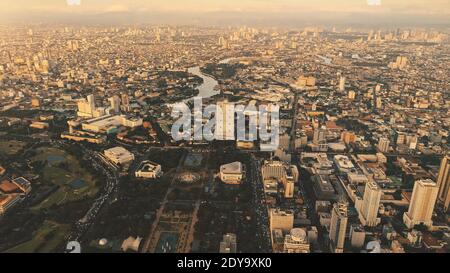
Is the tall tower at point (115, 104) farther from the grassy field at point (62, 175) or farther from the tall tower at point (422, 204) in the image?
the tall tower at point (422, 204)

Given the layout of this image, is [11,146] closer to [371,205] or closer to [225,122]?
[225,122]

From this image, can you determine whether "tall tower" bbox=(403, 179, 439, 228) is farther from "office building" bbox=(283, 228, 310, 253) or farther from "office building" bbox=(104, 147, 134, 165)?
"office building" bbox=(104, 147, 134, 165)

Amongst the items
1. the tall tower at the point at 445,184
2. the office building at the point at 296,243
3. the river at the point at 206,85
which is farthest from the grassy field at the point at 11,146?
the tall tower at the point at 445,184

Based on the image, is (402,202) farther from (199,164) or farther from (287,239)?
(199,164)

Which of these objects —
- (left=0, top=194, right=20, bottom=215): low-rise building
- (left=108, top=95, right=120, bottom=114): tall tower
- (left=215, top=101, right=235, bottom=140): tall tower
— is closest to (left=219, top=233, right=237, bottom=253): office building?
(left=0, top=194, right=20, bottom=215): low-rise building

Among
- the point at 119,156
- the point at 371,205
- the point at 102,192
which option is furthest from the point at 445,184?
the point at 119,156

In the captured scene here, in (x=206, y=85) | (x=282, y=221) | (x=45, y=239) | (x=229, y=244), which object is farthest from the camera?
(x=206, y=85)
